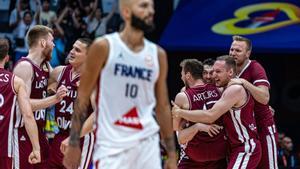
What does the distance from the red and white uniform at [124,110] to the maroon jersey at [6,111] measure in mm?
A: 2079

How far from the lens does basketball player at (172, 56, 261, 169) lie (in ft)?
29.0

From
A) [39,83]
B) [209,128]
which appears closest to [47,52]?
[39,83]

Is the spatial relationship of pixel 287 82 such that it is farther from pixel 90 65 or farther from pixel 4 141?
pixel 90 65

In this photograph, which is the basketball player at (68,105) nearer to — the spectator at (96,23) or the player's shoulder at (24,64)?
the player's shoulder at (24,64)

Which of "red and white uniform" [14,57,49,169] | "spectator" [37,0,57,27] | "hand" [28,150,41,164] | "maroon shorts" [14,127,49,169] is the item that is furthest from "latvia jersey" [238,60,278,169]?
"spectator" [37,0,57,27]

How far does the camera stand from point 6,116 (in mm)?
8406

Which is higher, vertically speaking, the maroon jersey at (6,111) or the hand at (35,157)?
the maroon jersey at (6,111)

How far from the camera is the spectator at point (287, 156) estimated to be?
14266 millimetres

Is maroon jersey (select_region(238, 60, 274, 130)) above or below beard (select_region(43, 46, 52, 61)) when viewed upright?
below

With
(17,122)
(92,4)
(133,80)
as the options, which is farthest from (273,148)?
(92,4)

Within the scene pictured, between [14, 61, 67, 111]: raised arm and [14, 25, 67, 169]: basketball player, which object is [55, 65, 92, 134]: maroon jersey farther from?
[14, 61, 67, 111]: raised arm

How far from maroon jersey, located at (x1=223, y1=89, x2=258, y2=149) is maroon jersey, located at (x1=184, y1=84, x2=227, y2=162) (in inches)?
10.5

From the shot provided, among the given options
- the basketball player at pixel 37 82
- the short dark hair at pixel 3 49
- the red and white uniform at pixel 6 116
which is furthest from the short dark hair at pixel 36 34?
the red and white uniform at pixel 6 116

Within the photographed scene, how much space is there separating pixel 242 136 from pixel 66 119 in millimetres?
2028
